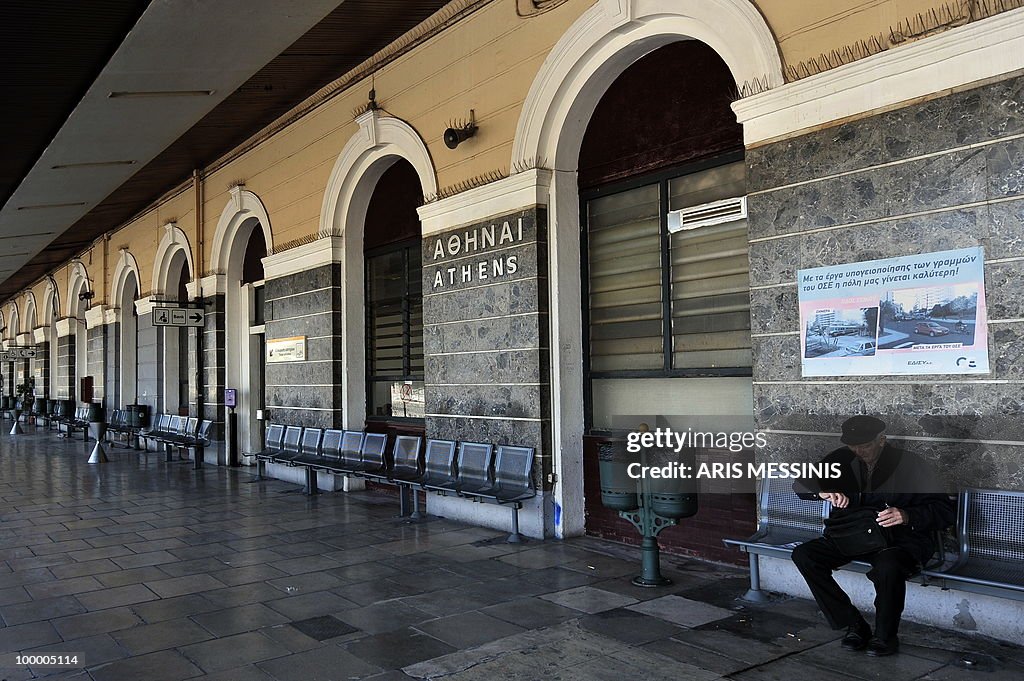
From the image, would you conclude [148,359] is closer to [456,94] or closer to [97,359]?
[97,359]

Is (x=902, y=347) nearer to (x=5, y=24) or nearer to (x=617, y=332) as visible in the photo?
(x=617, y=332)

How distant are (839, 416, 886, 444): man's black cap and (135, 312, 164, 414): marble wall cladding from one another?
49.0 ft

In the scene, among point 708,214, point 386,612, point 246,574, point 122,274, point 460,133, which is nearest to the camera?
point 386,612

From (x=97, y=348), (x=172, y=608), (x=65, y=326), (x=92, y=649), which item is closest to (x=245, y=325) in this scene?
(x=172, y=608)

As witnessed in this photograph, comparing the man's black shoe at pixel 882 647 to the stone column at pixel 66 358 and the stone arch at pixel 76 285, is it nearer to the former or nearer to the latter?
the stone arch at pixel 76 285

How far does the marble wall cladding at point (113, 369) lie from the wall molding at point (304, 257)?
954 cm

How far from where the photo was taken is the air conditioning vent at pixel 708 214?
5.72 metres

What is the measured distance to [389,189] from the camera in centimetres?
966

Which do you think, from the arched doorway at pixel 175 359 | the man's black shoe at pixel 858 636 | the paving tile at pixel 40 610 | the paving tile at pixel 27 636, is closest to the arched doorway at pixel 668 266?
the man's black shoe at pixel 858 636

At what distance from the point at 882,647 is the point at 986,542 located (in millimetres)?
782

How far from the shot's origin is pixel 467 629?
4406mm

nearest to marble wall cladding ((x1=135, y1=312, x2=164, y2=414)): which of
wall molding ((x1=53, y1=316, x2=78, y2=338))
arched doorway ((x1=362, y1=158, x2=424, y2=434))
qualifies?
wall molding ((x1=53, y1=316, x2=78, y2=338))

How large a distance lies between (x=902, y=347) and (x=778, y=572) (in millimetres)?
1636

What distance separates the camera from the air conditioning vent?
572cm
